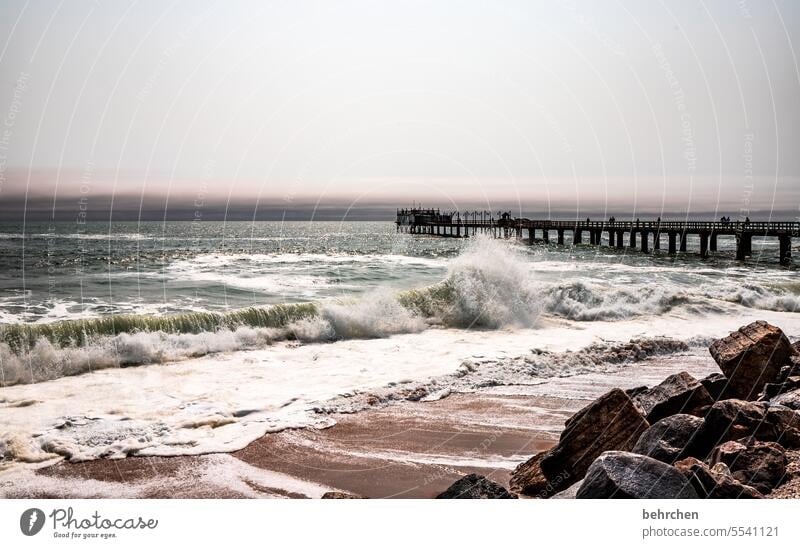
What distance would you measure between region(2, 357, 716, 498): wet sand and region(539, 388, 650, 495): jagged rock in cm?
62

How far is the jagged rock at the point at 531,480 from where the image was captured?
519cm

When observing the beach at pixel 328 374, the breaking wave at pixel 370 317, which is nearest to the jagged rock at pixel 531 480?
Answer: the beach at pixel 328 374

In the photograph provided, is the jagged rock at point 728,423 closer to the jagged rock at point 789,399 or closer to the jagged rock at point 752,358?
the jagged rock at point 789,399

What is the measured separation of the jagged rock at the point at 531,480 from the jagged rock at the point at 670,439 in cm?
78

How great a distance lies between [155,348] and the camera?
11.1 m

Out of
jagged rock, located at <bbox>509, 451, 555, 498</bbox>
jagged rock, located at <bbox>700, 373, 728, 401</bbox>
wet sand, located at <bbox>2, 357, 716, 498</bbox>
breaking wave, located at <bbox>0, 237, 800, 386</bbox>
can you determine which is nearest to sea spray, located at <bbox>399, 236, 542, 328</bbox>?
breaking wave, located at <bbox>0, 237, 800, 386</bbox>

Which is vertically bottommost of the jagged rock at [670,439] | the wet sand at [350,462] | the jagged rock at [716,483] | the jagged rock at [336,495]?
the wet sand at [350,462]

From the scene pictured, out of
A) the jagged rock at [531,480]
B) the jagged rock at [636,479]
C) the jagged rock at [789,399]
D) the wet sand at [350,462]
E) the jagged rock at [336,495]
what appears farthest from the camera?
the jagged rock at [789,399]

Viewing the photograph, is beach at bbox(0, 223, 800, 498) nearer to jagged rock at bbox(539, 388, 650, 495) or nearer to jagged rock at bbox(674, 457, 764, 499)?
jagged rock at bbox(539, 388, 650, 495)

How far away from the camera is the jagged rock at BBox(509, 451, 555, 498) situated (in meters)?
5.19

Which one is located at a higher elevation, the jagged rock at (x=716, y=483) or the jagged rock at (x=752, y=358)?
the jagged rock at (x=752, y=358)

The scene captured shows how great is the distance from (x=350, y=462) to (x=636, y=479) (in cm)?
281

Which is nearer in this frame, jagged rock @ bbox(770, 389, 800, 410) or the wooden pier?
jagged rock @ bbox(770, 389, 800, 410)
